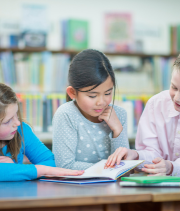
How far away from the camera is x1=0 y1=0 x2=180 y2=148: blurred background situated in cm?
233

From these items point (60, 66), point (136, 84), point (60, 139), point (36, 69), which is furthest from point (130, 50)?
point (60, 139)

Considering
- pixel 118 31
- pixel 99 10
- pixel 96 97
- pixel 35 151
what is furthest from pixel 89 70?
pixel 99 10

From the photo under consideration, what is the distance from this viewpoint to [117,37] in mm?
2576

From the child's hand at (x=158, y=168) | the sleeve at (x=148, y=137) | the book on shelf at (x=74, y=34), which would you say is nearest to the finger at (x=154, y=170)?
the child's hand at (x=158, y=168)

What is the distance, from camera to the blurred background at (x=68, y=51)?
2326mm

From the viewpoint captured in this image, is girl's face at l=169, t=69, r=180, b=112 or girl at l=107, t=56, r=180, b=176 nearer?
girl's face at l=169, t=69, r=180, b=112

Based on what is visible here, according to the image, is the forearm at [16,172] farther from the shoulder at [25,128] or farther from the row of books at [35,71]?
the row of books at [35,71]

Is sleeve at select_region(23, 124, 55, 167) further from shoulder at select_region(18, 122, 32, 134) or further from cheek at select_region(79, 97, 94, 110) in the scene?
cheek at select_region(79, 97, 94, 110)

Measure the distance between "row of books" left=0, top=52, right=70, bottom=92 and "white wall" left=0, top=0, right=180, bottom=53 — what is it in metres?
0.56

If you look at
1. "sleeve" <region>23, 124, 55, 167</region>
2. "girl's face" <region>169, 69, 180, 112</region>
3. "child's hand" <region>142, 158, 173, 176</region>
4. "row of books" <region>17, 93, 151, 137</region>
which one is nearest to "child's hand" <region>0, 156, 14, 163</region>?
"sleeve" <region>23, 124, 55, 167</region>

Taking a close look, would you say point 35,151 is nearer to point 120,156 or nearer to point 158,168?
point 120,156

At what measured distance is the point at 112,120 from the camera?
1.18m

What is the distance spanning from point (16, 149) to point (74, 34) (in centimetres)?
164

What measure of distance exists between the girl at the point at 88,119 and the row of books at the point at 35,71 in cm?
121
